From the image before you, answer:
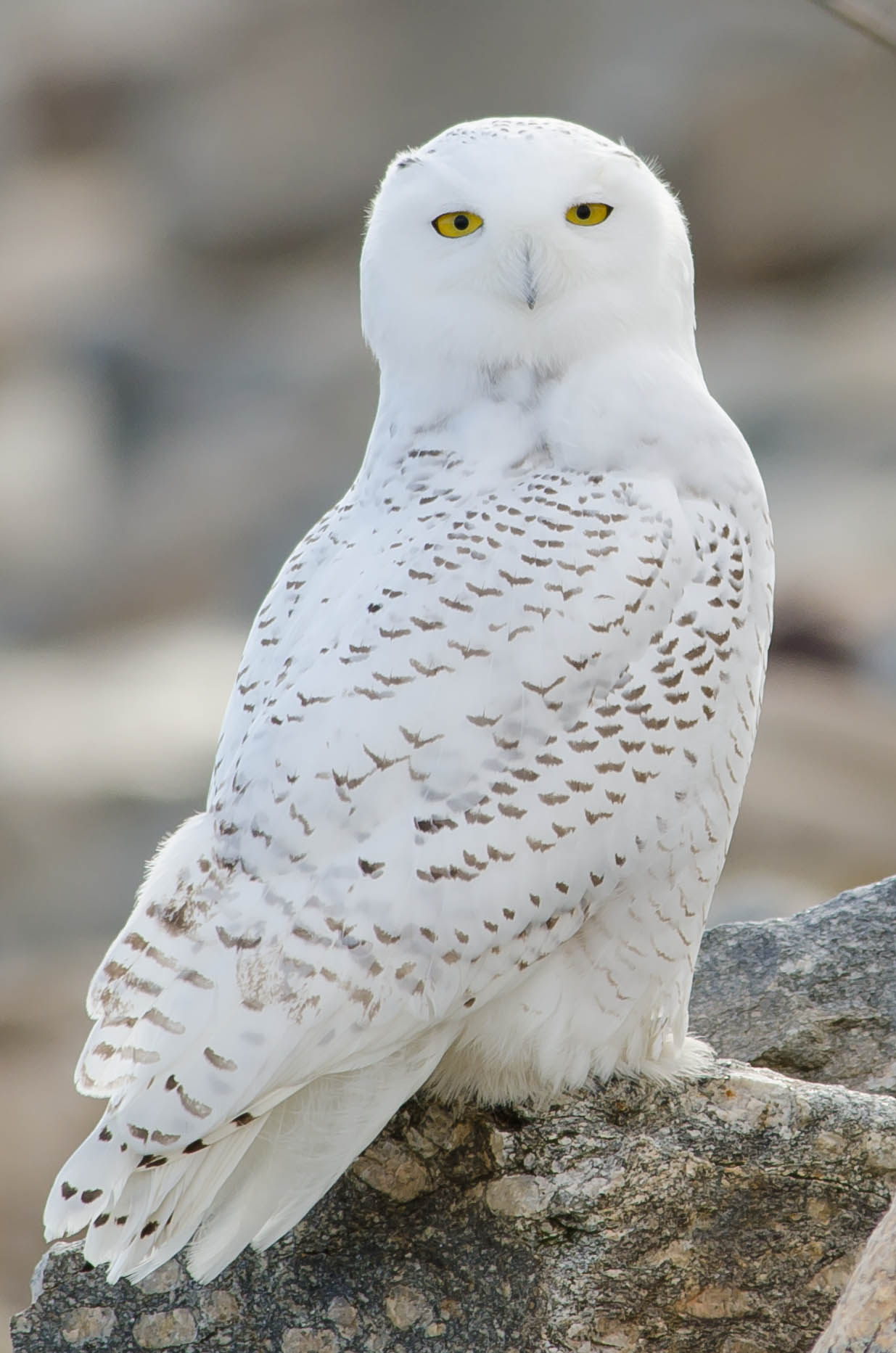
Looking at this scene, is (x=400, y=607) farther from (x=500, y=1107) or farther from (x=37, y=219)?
(x=37, y=219)

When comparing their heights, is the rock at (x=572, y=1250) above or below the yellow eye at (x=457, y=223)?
below

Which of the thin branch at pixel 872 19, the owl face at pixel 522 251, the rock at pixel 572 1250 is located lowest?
the rock at pixel 572 1250

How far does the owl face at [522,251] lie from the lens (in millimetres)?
1765

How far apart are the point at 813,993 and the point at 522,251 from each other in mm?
1133

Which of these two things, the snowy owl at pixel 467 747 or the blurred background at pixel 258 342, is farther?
the blurred background at pixel 258 342

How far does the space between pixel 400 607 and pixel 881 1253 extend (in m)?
0.85

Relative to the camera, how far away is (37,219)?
353 inches

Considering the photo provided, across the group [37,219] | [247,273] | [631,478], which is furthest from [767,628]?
[37,219]

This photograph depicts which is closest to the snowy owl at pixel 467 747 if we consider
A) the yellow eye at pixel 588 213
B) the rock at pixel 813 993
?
the yellow eye at pixel 588 213

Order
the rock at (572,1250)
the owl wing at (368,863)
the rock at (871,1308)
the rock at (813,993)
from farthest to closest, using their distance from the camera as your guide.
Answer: the rock at (813,993) < the rock at (572,1250) < the owl wing at (368,863) < the rock at (871,1308)

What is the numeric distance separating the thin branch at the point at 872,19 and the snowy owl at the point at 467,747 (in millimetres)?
916

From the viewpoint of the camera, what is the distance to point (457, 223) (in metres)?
1.81

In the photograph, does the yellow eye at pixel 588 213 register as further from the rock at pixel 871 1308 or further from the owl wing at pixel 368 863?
the rock at pixel 871 1308

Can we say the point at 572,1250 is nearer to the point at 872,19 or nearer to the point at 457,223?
the point at 457,223
